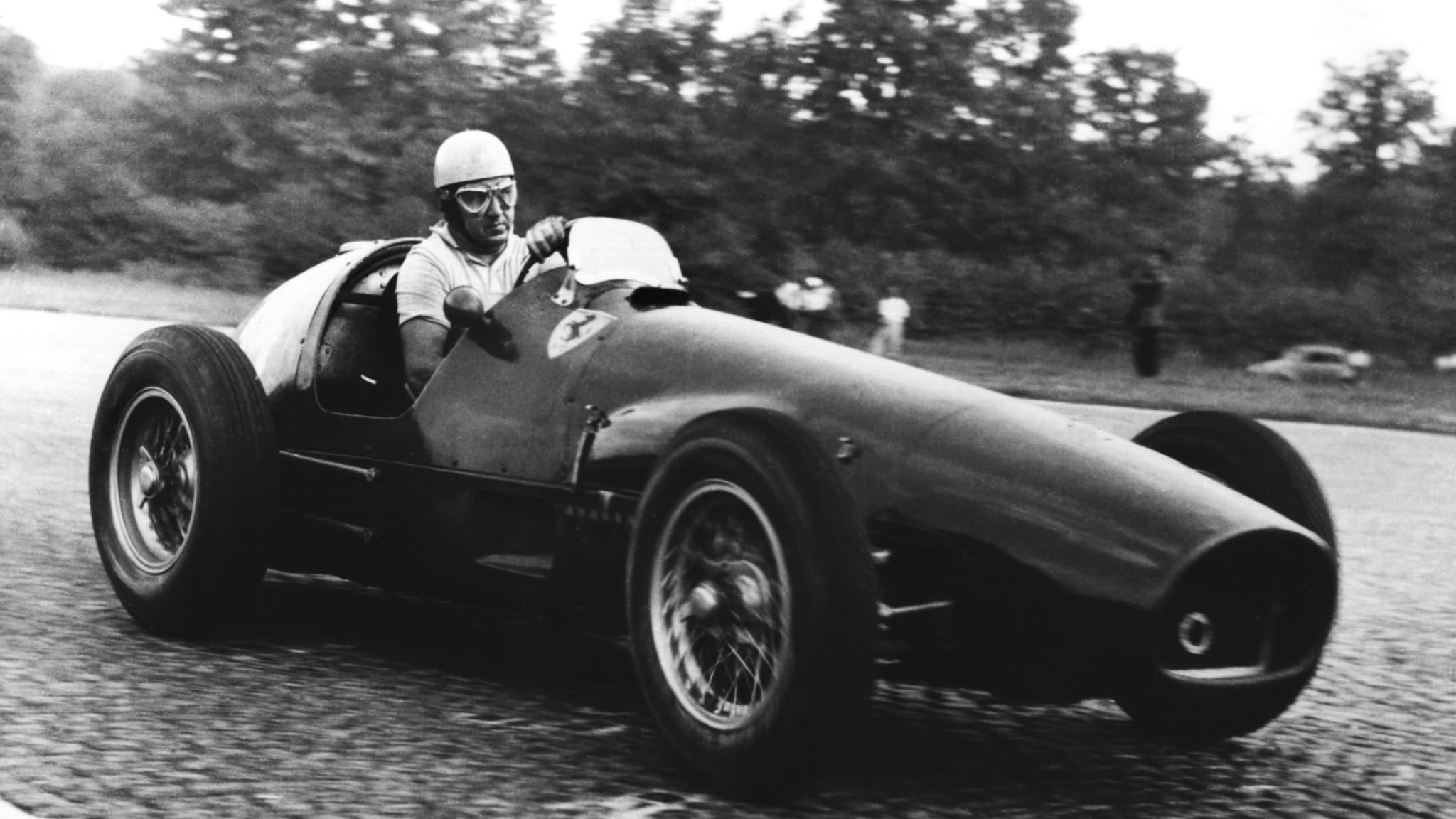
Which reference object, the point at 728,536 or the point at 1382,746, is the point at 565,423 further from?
the point at 1382,746

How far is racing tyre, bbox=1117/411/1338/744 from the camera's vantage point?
16.0 ft

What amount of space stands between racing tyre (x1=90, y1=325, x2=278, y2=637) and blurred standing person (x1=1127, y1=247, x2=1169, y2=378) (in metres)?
21.8

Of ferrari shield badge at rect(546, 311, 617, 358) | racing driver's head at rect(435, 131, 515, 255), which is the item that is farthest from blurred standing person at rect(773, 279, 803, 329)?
ferrari shield badge at rect(546, 311, 617, 358)

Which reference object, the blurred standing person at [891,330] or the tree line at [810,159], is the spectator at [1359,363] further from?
the blurred standing person at [891,330]

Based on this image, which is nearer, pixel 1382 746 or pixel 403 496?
pixel 1382 746

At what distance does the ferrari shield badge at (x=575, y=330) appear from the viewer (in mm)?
5262

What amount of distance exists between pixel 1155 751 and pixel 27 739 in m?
2.76

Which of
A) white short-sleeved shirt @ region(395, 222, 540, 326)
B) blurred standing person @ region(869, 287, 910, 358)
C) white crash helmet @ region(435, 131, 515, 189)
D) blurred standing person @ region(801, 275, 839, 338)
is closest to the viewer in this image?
white short-sleeved shirt @ region(395, 222, 540, 326)

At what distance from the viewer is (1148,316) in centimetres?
2755

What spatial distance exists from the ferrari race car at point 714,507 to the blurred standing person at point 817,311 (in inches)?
997

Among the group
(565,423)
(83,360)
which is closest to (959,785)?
(565,423)

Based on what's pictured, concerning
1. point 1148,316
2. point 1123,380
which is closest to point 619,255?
point 1148,316

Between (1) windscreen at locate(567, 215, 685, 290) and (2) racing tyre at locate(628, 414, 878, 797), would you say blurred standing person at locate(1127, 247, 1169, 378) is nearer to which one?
(1) windscreen at locate(567, 215, 685, 290)

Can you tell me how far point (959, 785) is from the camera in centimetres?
445
